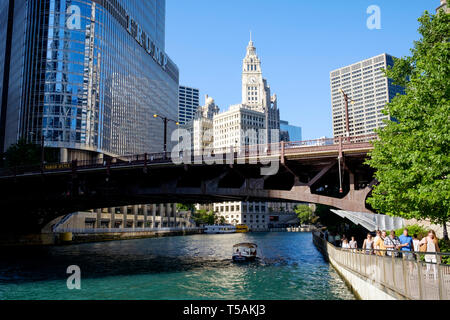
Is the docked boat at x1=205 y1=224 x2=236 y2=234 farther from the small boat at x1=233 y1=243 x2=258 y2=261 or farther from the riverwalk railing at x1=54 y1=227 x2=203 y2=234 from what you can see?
the small boat at x1=233 y1=243 x2=258 y2=261

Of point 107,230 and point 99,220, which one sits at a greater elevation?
point 99,220

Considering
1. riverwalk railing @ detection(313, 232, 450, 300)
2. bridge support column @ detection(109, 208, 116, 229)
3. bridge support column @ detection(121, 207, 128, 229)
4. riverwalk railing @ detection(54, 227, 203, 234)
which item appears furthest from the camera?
bridge support column @ detection(121, 207, 128, 229)

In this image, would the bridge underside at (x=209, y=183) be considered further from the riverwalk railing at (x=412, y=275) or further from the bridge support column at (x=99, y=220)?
the bridge support column at (x=99, y=220)

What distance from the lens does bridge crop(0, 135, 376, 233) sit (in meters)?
35.8

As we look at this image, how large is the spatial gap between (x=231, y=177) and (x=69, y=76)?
256 ft

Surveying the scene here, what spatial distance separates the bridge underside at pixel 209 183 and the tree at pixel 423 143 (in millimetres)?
8187

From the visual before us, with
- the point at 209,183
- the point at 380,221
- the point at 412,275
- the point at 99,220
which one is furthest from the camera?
the point at 99,220

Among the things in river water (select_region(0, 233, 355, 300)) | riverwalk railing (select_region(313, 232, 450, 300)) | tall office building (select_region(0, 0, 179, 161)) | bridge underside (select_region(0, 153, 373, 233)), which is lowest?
river water (select_region(0, 233, 355, 300))

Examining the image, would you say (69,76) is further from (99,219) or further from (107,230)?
(107,230)

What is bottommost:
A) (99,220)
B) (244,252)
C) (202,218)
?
(202,218)

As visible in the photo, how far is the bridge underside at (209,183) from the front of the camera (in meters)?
37.0

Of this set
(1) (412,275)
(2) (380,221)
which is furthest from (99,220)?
(1) (412,275)

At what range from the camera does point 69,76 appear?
356ft

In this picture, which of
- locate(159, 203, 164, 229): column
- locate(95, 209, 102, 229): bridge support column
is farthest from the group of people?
locate(159, 203, 164, 229): column
